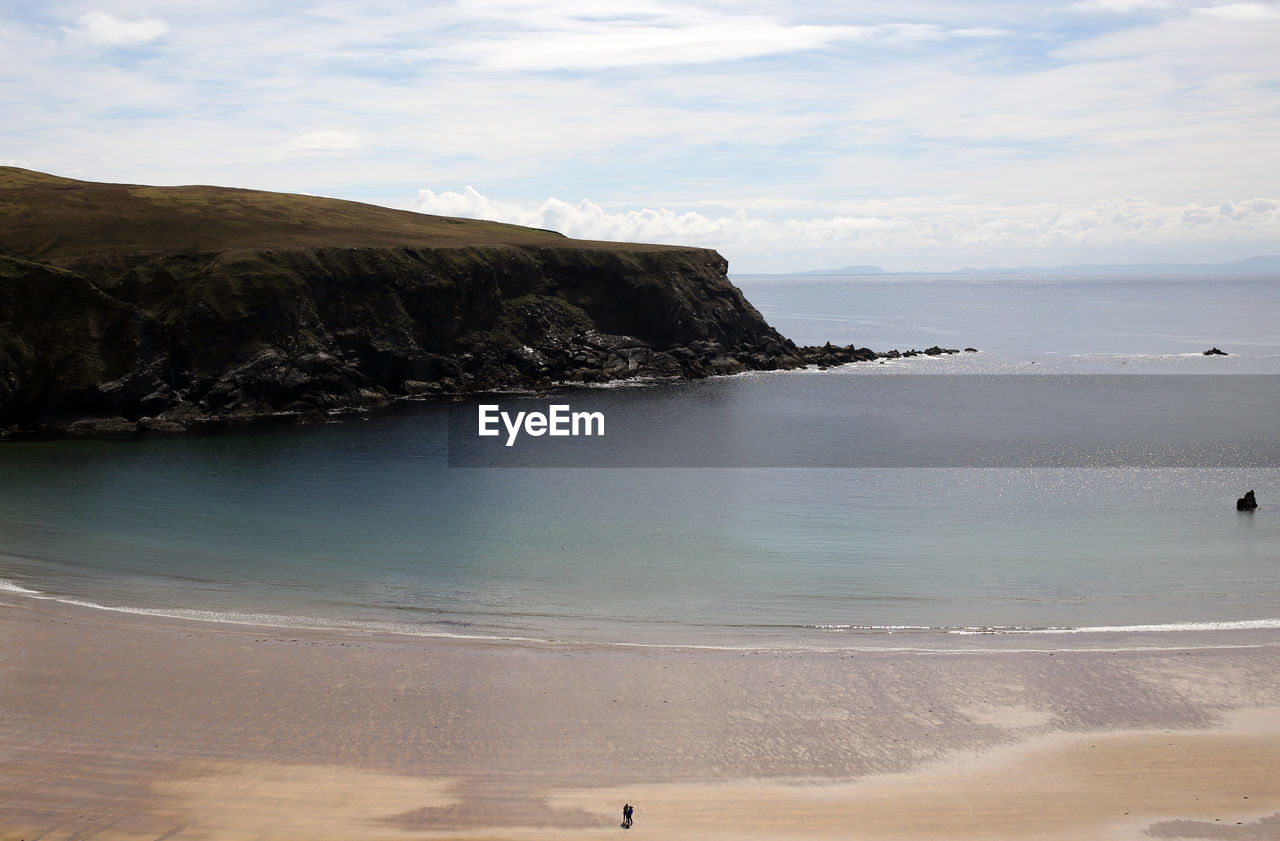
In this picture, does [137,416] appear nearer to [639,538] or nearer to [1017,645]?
[639,538]

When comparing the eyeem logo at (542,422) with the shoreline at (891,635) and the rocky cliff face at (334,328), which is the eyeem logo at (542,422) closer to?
the rocky cliff face at (334,328)

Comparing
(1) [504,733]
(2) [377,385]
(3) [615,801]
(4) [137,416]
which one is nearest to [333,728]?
(1) [504,733]

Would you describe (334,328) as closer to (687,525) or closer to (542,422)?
(542,422)

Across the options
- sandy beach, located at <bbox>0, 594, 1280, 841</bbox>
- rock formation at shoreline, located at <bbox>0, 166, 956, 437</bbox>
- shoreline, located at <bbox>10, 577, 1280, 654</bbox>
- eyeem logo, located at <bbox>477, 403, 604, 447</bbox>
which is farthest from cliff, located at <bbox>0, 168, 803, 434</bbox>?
sandy beach, located at <bbox>0, 594, 1280, 841</bbox>

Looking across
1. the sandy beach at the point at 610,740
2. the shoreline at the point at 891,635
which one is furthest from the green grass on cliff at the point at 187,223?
the sandy beach at the point at 610,740

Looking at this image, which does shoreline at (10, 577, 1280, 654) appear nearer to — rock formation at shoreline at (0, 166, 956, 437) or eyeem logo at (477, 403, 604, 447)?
eyeem logo at (477, 403, 604, 447)

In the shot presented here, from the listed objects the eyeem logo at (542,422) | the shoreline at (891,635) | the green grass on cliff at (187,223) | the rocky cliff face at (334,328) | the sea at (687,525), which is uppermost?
the green grass on cliff at (187,223)

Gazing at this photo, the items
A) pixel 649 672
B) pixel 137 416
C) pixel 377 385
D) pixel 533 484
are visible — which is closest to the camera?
pixel 649 672
